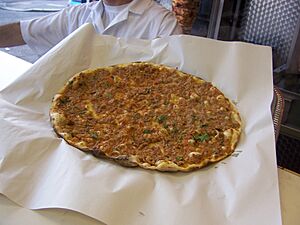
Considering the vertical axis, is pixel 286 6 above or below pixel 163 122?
above

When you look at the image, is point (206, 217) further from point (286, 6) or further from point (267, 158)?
point (286, 6)

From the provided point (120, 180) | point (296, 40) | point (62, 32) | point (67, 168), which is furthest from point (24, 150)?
point (296, 40)

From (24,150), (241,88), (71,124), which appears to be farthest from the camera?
(241,88)

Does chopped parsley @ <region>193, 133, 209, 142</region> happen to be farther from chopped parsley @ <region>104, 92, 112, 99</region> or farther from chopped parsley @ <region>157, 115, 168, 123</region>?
chopped parsley @ <region>104, 92, 112, 99</region>

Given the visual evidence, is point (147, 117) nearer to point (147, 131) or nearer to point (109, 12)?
point (147, 131)

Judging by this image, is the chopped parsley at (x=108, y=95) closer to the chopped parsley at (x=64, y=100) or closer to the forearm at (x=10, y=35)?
the chopped parsley at (x=64, y=100)

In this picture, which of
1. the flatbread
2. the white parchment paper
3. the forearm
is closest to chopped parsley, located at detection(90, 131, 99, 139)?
the flatbread

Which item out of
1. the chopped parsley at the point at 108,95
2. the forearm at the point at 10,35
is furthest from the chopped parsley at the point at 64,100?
the forearm at the point at 10,35
